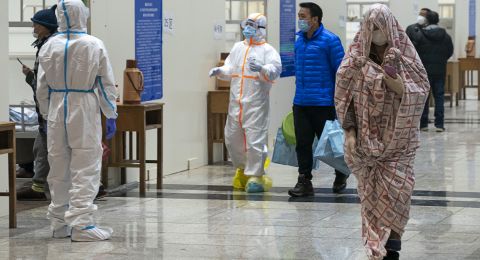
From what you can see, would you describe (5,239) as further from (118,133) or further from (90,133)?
(118,133)

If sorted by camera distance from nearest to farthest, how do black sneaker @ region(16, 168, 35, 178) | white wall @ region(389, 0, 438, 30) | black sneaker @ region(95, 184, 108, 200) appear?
1. black sneaker @ region(95, 184, 108, 200)
2. black sneaker @ region(16, 168, 35, 178)
3. white wall @ region(389, 0, 438, 30)

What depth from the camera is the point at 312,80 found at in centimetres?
923

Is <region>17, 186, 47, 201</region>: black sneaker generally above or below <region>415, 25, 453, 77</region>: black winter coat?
below

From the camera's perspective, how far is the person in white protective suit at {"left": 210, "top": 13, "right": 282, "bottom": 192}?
9602 mm

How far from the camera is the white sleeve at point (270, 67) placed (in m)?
9.44

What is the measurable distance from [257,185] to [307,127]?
31.5 inches

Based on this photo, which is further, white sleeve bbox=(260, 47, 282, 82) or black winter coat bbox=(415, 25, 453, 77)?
black winter coat bbox=(415, 25, 453, 77)

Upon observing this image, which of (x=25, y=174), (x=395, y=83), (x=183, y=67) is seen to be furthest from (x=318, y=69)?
(x=25, y=174)

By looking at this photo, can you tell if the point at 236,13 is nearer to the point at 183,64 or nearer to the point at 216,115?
the point at 216,115

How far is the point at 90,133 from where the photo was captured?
7.29 m

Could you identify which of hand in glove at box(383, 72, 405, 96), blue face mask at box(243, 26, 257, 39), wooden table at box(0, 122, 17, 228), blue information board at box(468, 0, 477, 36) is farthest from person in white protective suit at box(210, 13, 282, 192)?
blue information board at box(468, 0, 477, 36)

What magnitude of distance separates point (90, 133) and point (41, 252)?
2.85 feet

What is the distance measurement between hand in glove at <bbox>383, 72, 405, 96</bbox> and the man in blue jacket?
3141 millimetres

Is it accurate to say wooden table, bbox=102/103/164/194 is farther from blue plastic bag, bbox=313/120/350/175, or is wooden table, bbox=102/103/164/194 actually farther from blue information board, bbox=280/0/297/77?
blue information board, bbox=280/0/297/77
